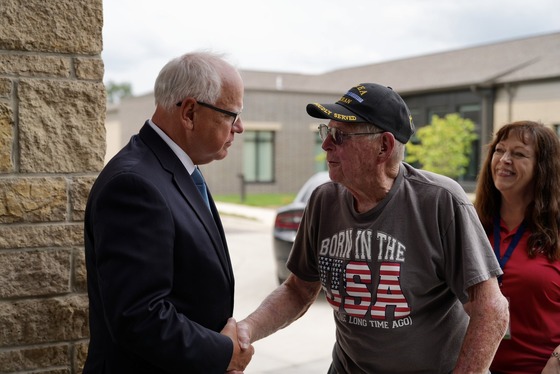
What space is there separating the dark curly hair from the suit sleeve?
5.67 feet

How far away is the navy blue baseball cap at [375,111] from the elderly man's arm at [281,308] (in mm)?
754

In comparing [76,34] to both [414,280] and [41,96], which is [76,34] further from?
[414,280]

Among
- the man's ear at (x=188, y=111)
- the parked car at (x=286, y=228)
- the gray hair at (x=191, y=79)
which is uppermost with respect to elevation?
the gray hair at (x=191, y=79)

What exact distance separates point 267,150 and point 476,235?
3108 centimetres

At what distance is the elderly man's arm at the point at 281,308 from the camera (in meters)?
2.60

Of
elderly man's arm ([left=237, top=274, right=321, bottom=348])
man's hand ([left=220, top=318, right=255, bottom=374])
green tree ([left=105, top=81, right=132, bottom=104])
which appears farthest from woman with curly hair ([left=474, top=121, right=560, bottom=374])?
green tree ([left=105, top=81, right=132, bottom=104])

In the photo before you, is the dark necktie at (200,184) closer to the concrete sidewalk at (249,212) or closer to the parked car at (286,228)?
the parked car at (286,228)

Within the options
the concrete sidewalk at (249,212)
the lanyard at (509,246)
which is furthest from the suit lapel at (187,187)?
the concrete sidewalk at (249,212)

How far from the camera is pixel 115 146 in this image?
1512 inches

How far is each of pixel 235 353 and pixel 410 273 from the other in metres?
0.64

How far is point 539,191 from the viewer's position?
10.4 feet

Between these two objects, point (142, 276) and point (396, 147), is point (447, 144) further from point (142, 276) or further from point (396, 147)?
point (142, 276)

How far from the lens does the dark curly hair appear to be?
120 inches

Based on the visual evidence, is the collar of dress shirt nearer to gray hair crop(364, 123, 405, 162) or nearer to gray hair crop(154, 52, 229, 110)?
gray hair crop(154, 52, 229, 110)
